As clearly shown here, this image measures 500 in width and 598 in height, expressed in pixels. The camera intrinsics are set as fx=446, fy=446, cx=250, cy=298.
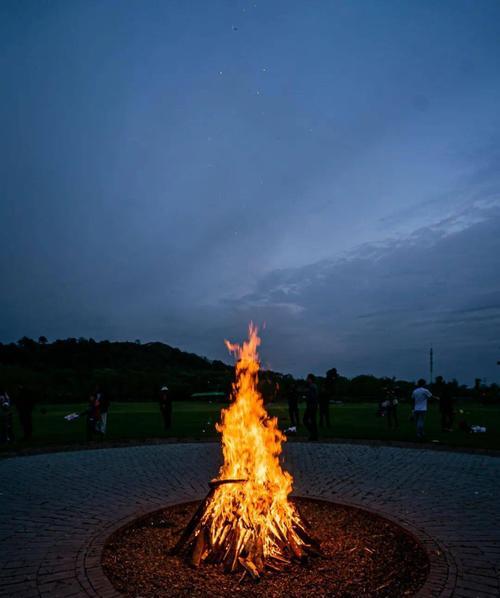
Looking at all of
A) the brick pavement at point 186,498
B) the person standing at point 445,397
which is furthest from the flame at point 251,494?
the person standing at point 445,397

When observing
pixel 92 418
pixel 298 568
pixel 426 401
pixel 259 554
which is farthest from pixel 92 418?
pixel 298 568

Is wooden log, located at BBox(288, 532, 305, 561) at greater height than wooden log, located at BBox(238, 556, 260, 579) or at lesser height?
greater

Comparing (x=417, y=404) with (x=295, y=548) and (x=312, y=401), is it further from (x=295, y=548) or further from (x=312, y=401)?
(x=295, y=548)

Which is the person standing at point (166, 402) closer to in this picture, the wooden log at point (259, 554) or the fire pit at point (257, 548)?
the fire pit at point (257, 548)

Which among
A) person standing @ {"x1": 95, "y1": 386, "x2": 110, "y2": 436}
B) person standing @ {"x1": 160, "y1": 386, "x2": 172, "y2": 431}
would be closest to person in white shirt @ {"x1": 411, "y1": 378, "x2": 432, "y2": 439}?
person standing @ {"x1": 160, "y1": 386, "x2": 172, "y2": 431}

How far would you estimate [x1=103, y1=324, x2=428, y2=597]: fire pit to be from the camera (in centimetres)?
490

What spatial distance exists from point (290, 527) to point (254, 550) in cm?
63

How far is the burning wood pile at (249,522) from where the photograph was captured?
5.45m

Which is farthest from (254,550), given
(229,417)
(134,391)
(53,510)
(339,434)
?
(134,391)

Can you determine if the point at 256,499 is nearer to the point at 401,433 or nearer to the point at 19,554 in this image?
the point at 19,554

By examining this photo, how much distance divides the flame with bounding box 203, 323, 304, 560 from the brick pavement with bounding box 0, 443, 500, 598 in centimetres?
159

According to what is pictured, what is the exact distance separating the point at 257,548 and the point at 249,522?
0.36 meters

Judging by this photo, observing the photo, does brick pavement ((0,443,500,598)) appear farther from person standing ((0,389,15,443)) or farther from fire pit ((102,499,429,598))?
person standing ((0,389,15,443))

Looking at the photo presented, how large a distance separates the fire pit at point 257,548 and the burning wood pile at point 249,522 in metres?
0.01
